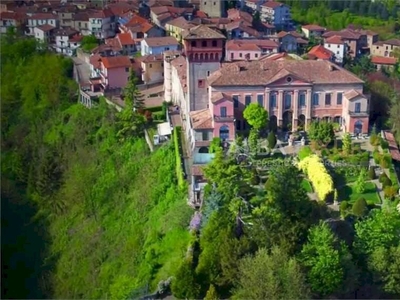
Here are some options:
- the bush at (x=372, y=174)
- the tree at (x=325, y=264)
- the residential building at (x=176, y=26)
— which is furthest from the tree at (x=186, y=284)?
the residential building at (x=176, y=26)

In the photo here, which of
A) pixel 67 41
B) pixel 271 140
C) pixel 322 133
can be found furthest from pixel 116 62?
pixel 322 133

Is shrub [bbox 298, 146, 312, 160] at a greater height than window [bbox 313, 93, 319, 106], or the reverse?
window [bbox 313, 93, 319, 106]

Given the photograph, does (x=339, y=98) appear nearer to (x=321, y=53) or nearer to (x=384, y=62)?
(x=321, y=53)

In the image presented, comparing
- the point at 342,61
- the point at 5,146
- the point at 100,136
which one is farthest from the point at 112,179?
the point at 342,61

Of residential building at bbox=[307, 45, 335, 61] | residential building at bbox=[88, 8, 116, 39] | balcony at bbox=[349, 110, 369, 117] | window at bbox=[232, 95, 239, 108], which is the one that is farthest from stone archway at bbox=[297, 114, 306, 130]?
residential building at bbox=[88, 8, 116, 39]

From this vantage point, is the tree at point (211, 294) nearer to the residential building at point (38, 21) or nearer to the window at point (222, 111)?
the window at point (222, 111)

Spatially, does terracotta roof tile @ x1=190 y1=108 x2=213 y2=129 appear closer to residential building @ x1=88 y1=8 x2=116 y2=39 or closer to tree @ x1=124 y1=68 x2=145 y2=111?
tree @ x1=124 y1=68 x2=145 y2=111

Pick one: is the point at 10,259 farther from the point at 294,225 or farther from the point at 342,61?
the point at 342,61
